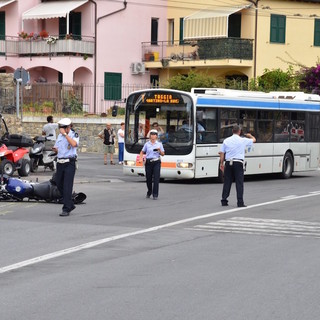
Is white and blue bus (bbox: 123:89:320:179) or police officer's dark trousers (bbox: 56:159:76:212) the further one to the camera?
white and blue bus (bbox: 123:89:320:179)

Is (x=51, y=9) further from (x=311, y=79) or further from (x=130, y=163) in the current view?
(x=130, y=163)

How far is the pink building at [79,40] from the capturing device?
161 ft

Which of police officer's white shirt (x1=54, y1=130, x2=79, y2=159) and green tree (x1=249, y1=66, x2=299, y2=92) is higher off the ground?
green tree (x1=249, y1=66, x2=299, y2=92)

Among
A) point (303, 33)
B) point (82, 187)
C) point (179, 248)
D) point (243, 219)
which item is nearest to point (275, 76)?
point (303, 33)

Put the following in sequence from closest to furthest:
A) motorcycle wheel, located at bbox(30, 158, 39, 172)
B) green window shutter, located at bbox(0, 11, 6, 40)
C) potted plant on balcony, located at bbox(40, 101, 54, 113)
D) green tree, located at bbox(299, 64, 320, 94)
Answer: motorcycle wheel, located at bbox(30, 158, 39, 172) → green tree, located at bbox(299, 64, 320, 94) → potted plant on balcony, located at bbox(40, 101, 54, 113) → green window shutter, located at bbox(0, 11, 6, 40)

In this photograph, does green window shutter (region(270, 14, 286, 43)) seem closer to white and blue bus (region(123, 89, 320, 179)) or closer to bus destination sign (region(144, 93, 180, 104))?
white and blue bus (region(123, 89, 320, 179))

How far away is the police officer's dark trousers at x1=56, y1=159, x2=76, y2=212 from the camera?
54.5ft

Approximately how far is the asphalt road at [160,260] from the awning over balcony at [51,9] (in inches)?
1139

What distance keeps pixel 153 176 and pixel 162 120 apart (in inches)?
217

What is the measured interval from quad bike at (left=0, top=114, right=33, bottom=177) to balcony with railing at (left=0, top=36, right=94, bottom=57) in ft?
71.8

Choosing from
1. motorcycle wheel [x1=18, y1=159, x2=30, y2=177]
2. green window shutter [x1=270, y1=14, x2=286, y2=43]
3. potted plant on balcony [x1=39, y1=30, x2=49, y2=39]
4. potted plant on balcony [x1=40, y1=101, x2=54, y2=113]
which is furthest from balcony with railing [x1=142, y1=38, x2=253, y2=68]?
motorcycle wheel [x1=18, y1=159, x2=30, y2=177]

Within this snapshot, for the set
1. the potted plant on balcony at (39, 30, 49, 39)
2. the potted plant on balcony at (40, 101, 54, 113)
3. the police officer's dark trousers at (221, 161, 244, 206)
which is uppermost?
the potted plant on balcony at (39, 30, 49, 39)

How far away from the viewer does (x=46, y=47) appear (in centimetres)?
4947

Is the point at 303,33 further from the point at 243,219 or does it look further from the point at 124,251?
the point at 124,251
